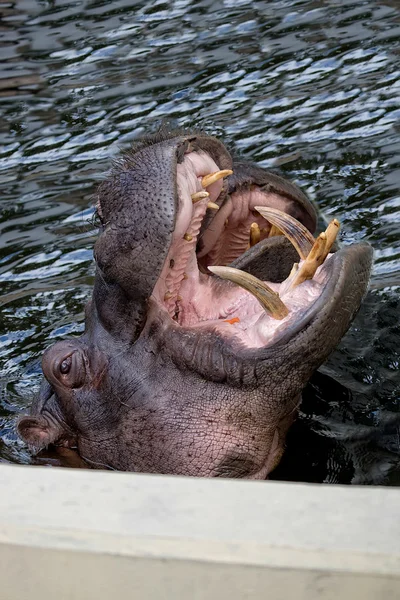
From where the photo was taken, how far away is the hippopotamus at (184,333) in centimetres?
335

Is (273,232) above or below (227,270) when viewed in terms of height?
below

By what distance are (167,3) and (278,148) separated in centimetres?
333

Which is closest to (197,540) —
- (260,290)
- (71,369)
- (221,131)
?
(260,290)

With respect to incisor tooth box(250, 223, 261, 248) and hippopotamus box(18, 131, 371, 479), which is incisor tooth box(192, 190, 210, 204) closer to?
hippopotamus box(18, 131, 371, 479)

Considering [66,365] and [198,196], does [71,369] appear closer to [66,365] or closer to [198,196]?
[66,365]

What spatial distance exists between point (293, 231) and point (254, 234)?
488 millimetres

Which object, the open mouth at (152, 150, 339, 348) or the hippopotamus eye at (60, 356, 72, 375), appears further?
the hippopotamus eye at (60, 356, 72, 375)

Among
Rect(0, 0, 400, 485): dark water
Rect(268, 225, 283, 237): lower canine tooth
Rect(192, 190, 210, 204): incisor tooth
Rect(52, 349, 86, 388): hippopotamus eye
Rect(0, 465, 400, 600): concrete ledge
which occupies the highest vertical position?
Rect(0, 465, 400, 600): concrete ledge

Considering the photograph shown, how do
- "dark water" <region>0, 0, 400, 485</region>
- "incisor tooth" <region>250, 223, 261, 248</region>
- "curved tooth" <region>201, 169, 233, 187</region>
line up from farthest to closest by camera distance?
"dark water" <region>0, 0, 400, 485</region> < "incisor tooth" <region>250, 223, 261, 248</region> < "curved tooth" <region>201, 169, 233, 187</region>

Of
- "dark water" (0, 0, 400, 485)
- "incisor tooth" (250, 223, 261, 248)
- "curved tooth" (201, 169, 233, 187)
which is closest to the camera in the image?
"curved tooth" (201, 169, 233, 187)

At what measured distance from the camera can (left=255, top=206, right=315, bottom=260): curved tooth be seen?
3.61m

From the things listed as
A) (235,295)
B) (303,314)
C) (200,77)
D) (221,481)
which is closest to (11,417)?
(235,295)

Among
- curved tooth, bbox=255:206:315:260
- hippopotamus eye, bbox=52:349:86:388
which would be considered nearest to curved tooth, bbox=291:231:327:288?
curved tooth, bbox=255:206:315:260

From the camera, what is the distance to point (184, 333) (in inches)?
139
